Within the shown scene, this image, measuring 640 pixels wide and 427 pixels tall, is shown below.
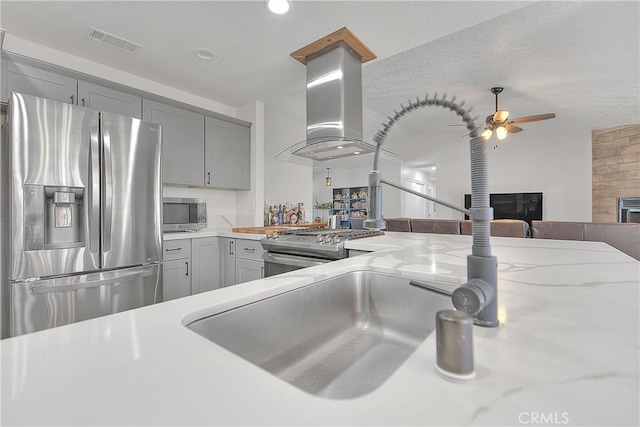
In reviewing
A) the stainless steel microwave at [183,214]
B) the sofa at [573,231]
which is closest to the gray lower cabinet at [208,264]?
the stainless steel microwave at [183,214]

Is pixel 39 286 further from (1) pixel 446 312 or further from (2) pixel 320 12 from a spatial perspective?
(2) pixel 320 12

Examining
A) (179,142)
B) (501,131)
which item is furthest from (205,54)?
(501,131)

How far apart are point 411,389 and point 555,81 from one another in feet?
13.9

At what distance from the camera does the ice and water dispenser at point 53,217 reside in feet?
5.66

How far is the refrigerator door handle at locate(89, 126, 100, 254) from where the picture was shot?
192cm

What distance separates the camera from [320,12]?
1918mm

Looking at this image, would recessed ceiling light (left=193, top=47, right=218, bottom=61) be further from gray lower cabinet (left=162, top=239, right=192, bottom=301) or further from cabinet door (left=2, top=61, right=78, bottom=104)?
gray lower cabinet (left=162, top=239, right=192, bottom=301)

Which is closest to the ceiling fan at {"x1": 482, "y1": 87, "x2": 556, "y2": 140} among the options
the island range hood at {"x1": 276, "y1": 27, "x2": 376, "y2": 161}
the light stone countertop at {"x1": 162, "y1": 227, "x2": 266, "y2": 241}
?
the island range hood at {"x1": 276, "y1": 27, "x2": 376, "y2": 161}

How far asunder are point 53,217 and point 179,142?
1.31 metres

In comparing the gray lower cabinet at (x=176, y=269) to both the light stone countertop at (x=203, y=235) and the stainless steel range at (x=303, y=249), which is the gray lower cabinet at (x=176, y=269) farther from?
the stainless steel range at (x=303, y=249)

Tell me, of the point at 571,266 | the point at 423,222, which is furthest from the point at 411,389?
the point at 423,222

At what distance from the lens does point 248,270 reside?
271cm

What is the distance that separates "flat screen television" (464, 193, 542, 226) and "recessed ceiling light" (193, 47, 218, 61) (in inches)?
206

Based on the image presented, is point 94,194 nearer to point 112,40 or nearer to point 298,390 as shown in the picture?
point 112,40
